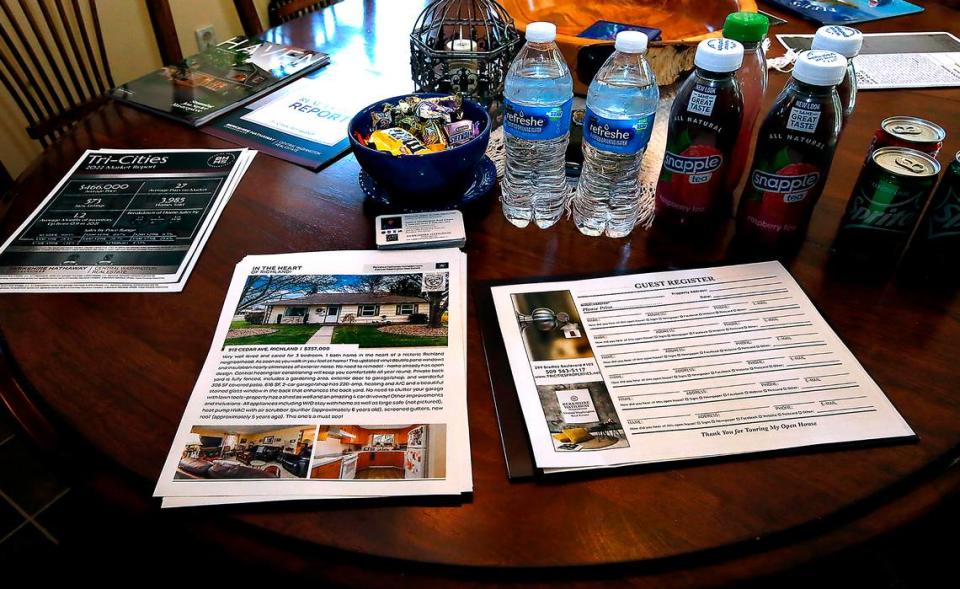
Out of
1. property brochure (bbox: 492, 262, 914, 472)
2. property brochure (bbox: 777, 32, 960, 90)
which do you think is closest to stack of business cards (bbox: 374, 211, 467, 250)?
property brochure (bbox: 492, 262, 914, 472)

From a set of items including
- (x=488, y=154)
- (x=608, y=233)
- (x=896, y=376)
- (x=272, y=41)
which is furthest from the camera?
(x=272, y=41)

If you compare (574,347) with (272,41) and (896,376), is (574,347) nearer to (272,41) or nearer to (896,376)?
(896,376)

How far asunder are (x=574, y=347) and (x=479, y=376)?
0.35 feet

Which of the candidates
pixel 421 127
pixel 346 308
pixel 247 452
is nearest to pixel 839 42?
pixel 421 127

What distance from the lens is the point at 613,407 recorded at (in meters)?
0.58

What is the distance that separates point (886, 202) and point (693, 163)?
21cm

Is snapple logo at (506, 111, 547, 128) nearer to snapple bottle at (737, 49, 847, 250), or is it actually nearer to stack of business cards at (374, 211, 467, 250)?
stack of business cards at (374, 211, 467, 250)

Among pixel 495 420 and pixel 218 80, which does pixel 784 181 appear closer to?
pixel 495 420

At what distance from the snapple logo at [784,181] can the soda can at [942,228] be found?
131mm

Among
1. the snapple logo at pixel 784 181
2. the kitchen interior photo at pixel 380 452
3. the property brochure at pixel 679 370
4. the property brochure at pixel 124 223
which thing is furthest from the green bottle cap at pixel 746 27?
the property brochure at pixel 124 223

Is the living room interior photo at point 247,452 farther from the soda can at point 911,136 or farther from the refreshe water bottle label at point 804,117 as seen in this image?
the soda can at point 911,136

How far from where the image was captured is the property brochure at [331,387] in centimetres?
52

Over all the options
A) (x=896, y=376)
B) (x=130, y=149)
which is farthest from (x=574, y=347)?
(x=130, y=149)

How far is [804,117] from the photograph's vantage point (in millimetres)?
656
